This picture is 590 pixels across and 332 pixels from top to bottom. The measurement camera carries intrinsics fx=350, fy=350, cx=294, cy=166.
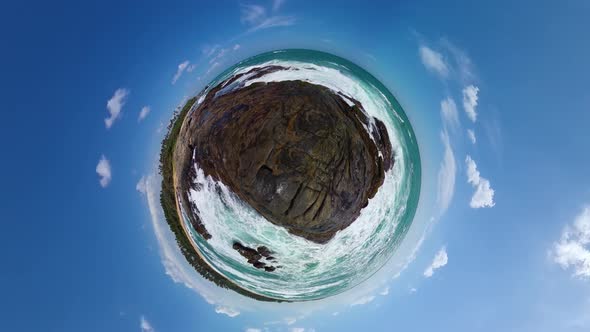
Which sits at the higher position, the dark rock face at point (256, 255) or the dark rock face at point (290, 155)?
the dark rock face at point (290, 155)

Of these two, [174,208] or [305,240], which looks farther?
[174,208]

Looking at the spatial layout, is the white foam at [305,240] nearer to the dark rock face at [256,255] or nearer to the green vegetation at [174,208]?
the dark rock face at [256,255]

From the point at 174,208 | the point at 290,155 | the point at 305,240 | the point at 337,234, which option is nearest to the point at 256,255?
the point at 305,240

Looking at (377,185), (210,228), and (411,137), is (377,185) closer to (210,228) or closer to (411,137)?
(411,137)

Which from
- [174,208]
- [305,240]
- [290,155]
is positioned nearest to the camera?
[290,155]

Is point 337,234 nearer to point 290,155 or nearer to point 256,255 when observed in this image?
point 256,255

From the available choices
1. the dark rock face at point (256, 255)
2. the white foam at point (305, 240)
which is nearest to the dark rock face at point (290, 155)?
the white foam at point (305, 240)

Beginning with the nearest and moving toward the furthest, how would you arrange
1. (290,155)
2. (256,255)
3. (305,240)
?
1. (290,155)
2. (305,240)
3. (256,255)
